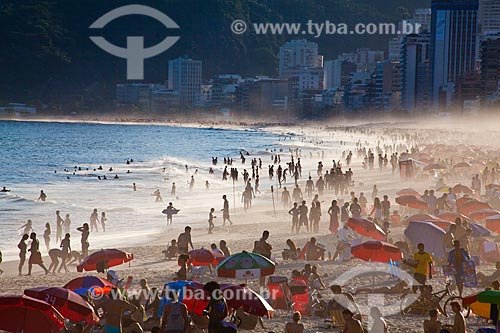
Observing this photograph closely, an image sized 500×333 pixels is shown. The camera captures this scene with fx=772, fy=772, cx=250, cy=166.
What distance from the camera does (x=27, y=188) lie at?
122 ft

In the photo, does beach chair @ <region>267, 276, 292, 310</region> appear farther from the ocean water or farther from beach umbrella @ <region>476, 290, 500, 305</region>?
the ocean water

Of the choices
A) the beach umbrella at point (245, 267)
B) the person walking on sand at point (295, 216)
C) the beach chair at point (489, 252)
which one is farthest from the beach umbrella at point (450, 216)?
the beach umbrella at point (245, 267)

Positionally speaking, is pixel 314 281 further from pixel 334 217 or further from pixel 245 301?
pixel 334 217

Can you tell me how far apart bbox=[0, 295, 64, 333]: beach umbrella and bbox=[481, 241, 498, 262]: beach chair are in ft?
29.0

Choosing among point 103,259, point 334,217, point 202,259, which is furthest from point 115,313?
point 334,217

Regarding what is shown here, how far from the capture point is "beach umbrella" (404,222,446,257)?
12.9 meters

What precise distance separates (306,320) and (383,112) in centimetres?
15203

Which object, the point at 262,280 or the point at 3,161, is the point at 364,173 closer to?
the point at 262,280

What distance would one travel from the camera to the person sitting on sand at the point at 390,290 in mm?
11604

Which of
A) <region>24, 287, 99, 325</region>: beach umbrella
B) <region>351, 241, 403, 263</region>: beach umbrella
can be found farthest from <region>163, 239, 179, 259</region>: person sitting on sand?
<region>24, 287, 99, 325</region>: beach umbrella

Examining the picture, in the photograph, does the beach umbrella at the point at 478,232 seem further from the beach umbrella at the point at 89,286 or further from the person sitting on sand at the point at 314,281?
the beach umbrella at the point at 89,286

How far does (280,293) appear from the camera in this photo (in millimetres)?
10828

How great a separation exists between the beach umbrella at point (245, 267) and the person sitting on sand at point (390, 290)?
1.82 m

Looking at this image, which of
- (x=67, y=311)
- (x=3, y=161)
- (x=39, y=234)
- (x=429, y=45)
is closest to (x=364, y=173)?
(x=39, y=234)
